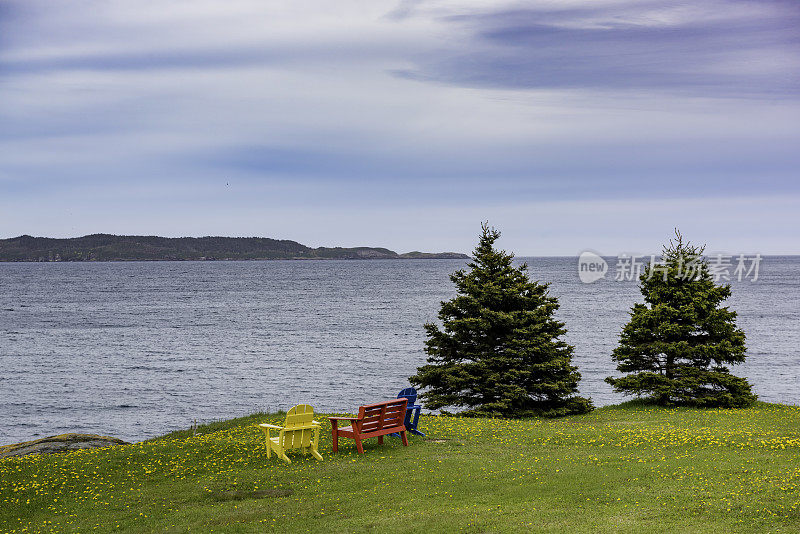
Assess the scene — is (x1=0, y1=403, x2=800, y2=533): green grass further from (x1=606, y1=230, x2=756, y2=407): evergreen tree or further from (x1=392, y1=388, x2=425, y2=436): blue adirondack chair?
(x1=606, y1=230, x2=756, y2=407): evergreen tree

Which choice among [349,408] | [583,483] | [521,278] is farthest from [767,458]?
[349,408]

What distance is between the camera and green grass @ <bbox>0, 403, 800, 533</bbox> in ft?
35.9

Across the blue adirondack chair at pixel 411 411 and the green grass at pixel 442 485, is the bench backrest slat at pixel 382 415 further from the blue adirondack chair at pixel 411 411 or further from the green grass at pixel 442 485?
the blue adirondack chair at pixel 411 411

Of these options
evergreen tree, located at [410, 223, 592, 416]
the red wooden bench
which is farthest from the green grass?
evergreen tree, located at [410, 223, 592, 416]

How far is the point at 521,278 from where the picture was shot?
28.8m

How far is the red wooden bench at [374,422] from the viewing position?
16.5 metres

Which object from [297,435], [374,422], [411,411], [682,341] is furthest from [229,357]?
[374,422]

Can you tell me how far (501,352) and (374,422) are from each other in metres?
12.6

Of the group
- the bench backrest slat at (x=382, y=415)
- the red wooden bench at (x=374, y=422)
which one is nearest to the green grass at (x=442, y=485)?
the red wooden bench at (x=374, y=422)

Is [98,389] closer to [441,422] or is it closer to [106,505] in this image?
[441,422]

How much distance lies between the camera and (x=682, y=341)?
28266 millimetres

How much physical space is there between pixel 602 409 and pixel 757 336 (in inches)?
1957

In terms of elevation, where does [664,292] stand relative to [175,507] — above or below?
above

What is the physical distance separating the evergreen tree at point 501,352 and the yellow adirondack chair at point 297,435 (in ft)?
36.9
